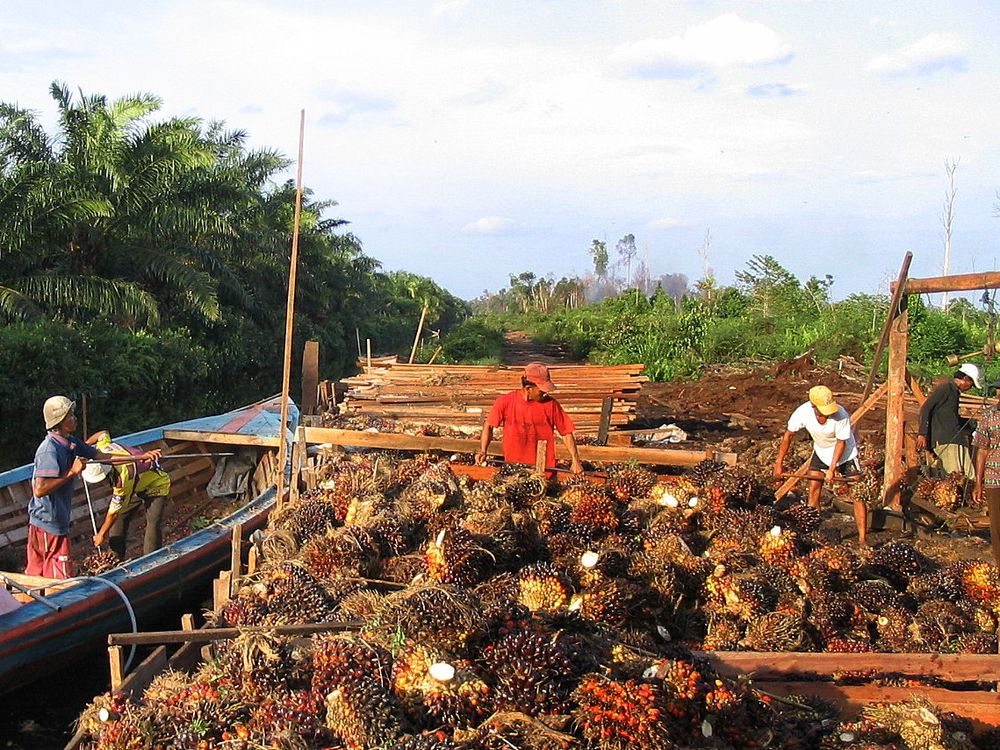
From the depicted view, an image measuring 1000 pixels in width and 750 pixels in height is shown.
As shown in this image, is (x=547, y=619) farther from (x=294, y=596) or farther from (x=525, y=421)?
(x=525, y=421)

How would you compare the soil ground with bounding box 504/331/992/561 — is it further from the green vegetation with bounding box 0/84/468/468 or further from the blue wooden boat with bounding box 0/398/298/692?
the green vegetation with bounding box 0/84/468/468

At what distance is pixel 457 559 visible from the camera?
4840mm

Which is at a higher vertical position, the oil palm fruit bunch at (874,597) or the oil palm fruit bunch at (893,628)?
the oil palm fruit bunch at (874,597)

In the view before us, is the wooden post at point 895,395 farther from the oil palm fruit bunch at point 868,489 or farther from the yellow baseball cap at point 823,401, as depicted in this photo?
the yellow baseball cap at point 823,401

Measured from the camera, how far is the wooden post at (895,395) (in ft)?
27.3

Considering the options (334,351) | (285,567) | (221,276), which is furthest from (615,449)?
(334,351)

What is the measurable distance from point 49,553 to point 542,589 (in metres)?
4.38

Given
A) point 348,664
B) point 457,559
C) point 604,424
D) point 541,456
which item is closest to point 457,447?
point 541,456

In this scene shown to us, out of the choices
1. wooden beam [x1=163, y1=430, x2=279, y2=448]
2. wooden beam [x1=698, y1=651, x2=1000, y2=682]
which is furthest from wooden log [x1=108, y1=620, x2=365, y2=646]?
wooden beam [x1=163, y1=430, x2=279, y2=448]

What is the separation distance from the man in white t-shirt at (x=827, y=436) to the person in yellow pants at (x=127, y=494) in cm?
536

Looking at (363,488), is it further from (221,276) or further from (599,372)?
(221,276)

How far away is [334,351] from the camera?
33125 millimetres

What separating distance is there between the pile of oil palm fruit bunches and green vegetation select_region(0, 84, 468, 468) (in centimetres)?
1057

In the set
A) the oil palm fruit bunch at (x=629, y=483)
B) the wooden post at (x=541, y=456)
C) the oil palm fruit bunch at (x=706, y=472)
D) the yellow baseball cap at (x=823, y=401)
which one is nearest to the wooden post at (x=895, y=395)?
the yellow baseball cap at (x=823, y=401)
